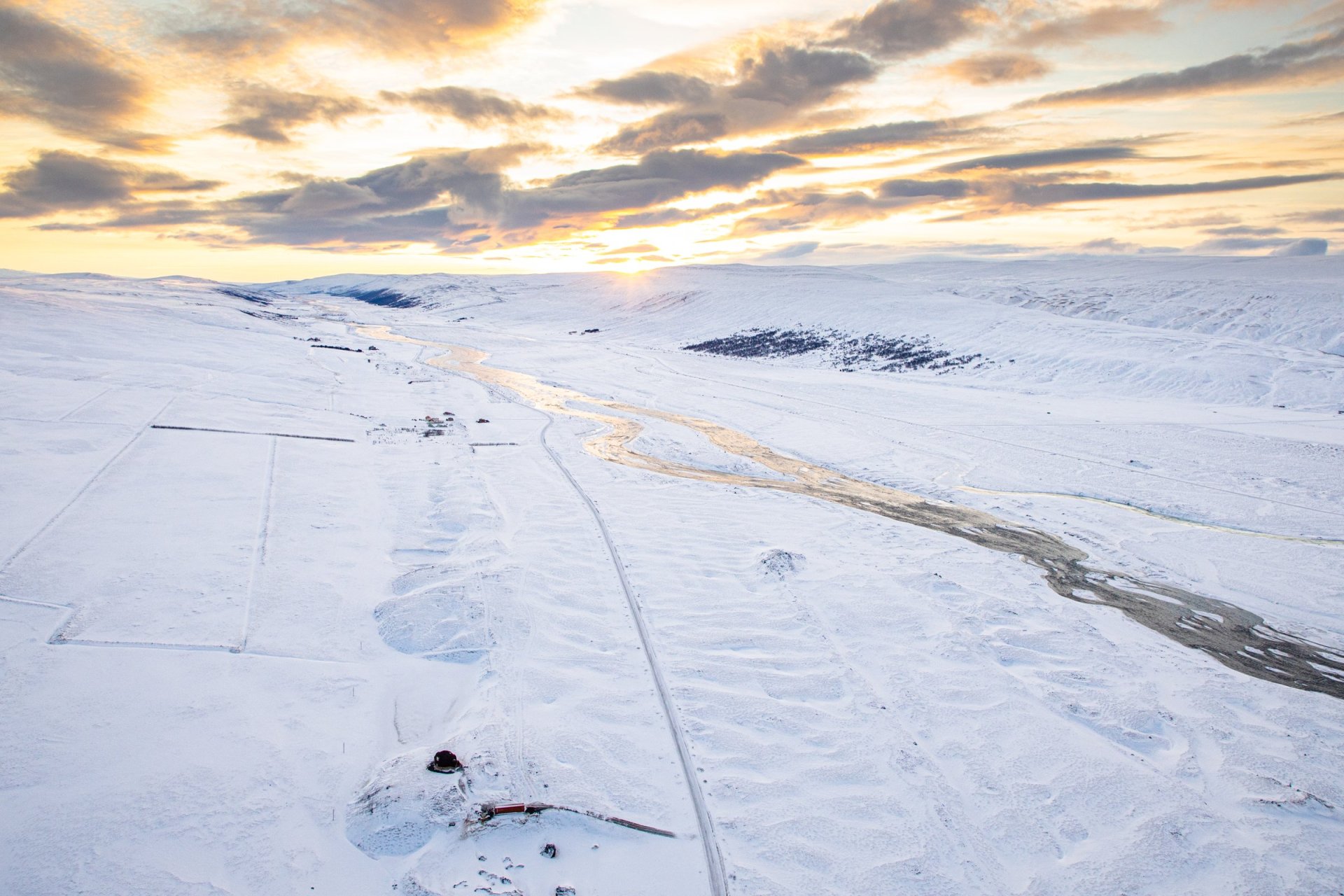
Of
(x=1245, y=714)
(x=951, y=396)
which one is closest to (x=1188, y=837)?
(x=1245, y=714)

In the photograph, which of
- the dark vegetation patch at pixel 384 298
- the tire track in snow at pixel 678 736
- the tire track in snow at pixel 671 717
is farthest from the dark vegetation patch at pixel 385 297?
the tire track in snow at pixel 678 736

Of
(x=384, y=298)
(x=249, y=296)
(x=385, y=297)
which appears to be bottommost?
(x=249, y=296)

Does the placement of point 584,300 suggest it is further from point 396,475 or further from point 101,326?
point 396,475

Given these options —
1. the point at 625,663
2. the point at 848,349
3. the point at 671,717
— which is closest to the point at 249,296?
the point at 848,349

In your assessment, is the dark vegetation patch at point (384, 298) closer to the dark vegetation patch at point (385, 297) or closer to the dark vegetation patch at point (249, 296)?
the dark vegetation patch at point (385, 297)

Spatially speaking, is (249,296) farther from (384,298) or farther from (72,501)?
(72,501)
